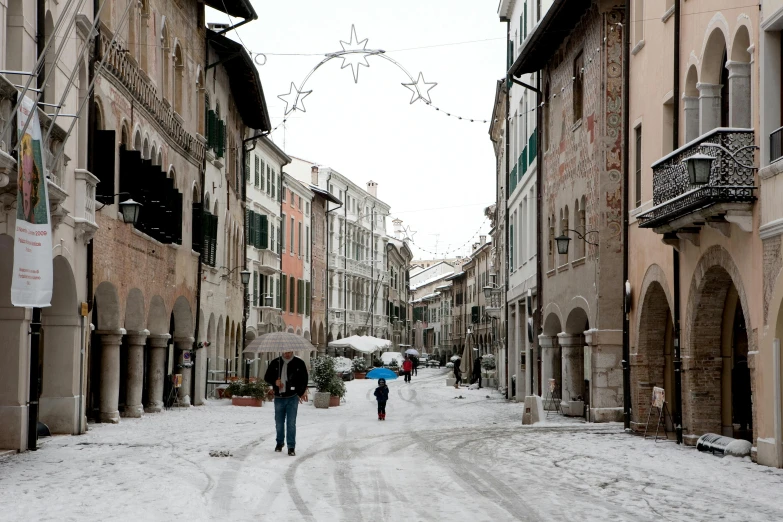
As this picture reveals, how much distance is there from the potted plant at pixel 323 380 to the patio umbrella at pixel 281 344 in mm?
8811

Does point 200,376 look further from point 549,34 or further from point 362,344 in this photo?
point 362,344

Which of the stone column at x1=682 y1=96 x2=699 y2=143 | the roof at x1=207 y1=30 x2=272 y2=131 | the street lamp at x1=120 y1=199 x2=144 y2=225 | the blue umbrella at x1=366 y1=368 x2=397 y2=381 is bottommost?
the blue umbrella at x1=366 y1=368 x2=397 y2=381

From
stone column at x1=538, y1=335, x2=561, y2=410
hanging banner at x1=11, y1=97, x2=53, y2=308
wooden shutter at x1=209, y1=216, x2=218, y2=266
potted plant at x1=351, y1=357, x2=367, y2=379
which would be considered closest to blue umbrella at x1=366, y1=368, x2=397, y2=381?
stone column at x1=538, y1=335, x2=561, y2=410

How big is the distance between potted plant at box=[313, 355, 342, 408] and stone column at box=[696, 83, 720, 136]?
668 inches

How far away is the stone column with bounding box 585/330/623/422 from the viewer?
25.2 m

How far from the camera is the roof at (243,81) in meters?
34.6

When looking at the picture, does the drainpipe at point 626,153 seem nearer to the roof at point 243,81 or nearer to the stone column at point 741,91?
the stone column at point 741,91

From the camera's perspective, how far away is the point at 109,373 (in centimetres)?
2350

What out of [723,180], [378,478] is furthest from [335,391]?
[378,478]

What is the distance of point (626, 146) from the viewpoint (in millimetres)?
23984

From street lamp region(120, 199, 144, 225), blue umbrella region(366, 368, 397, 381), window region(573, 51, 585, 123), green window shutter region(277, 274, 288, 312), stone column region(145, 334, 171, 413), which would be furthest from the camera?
green window shutter region(277, 274, 288, 312)

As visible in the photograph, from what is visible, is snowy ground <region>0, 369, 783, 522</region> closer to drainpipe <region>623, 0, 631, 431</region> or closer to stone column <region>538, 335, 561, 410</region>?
drainpipe <region>623, 0, 631, 431</region>

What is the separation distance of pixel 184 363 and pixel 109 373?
752 centimetres

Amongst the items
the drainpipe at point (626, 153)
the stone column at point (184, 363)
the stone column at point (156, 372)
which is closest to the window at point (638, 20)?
the drainpipe at point (626, 153)
